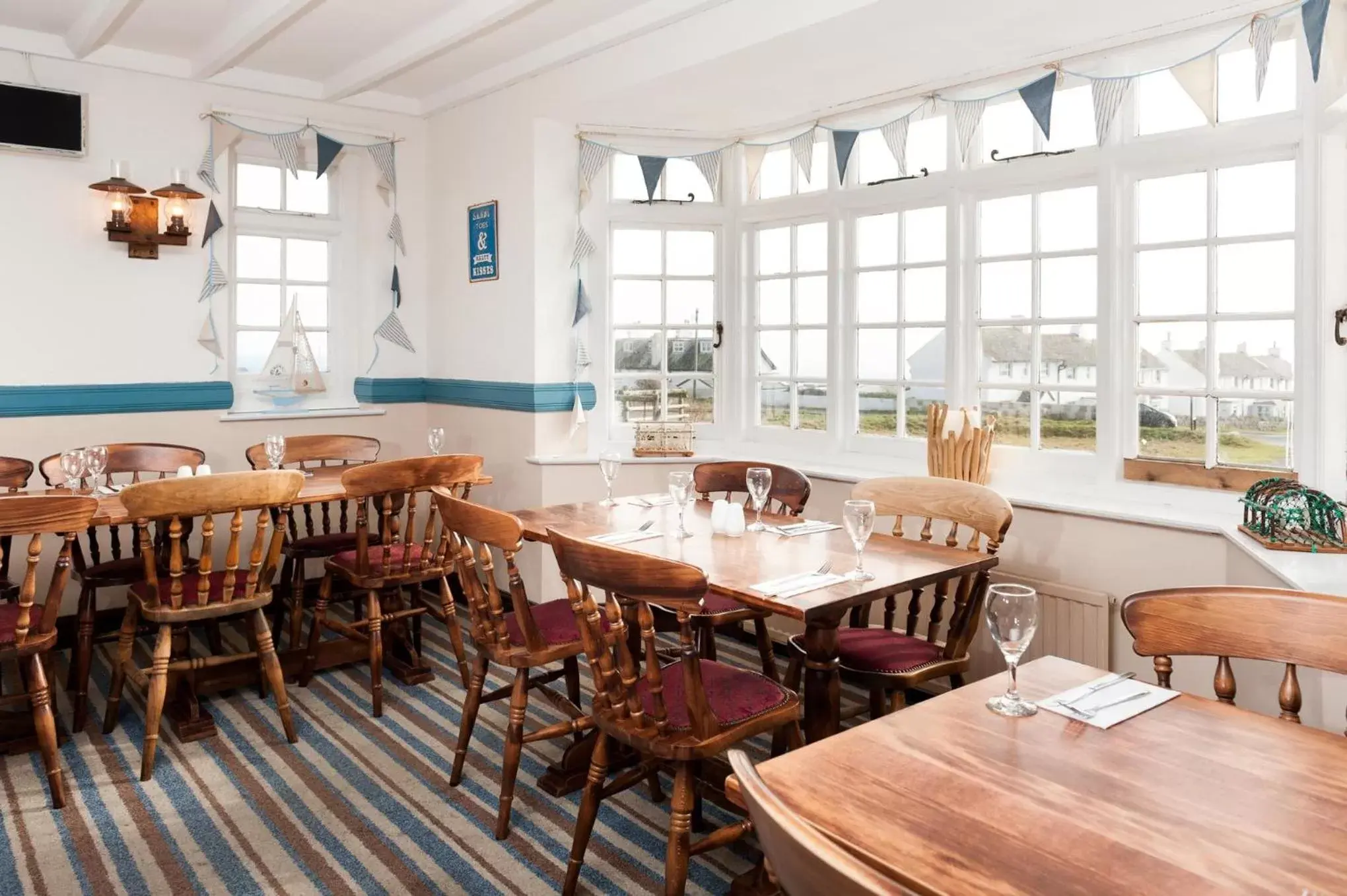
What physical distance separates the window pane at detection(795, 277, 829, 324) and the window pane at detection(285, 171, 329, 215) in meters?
2.64

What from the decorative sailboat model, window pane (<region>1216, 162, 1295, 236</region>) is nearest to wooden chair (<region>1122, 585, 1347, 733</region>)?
window pane (<region>1216, 162, 1295, 236</region>)

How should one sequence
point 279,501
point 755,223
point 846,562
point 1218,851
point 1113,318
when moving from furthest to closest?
point 755,223 → point 1113,318 → point 279,501 → point 846,562 → point 1218,851

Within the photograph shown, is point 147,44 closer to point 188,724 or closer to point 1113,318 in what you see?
point 188,724

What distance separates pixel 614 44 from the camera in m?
4.18

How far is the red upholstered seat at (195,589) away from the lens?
3150 millimetres

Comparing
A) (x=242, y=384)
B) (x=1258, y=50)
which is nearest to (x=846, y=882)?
→ (x=1258, y=50)

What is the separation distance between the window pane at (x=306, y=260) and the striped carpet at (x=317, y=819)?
2.51 meters

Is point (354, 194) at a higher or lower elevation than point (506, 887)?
higher

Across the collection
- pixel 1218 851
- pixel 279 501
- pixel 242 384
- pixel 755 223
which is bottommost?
pixel 1218 851

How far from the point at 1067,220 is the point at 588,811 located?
2.74 m

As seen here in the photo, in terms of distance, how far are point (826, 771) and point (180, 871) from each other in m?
2.00

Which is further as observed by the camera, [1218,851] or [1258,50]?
[1258,50]

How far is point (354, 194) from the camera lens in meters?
5.38

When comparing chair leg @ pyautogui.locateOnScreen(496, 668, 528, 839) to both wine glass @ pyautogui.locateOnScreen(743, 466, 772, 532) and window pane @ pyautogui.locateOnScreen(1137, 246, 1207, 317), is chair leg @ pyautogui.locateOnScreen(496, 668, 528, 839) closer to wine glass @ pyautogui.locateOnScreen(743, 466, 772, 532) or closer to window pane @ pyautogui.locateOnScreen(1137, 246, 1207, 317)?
wine glass @ pyautogui.locateOnScreen(743, 466, 772, 532)
